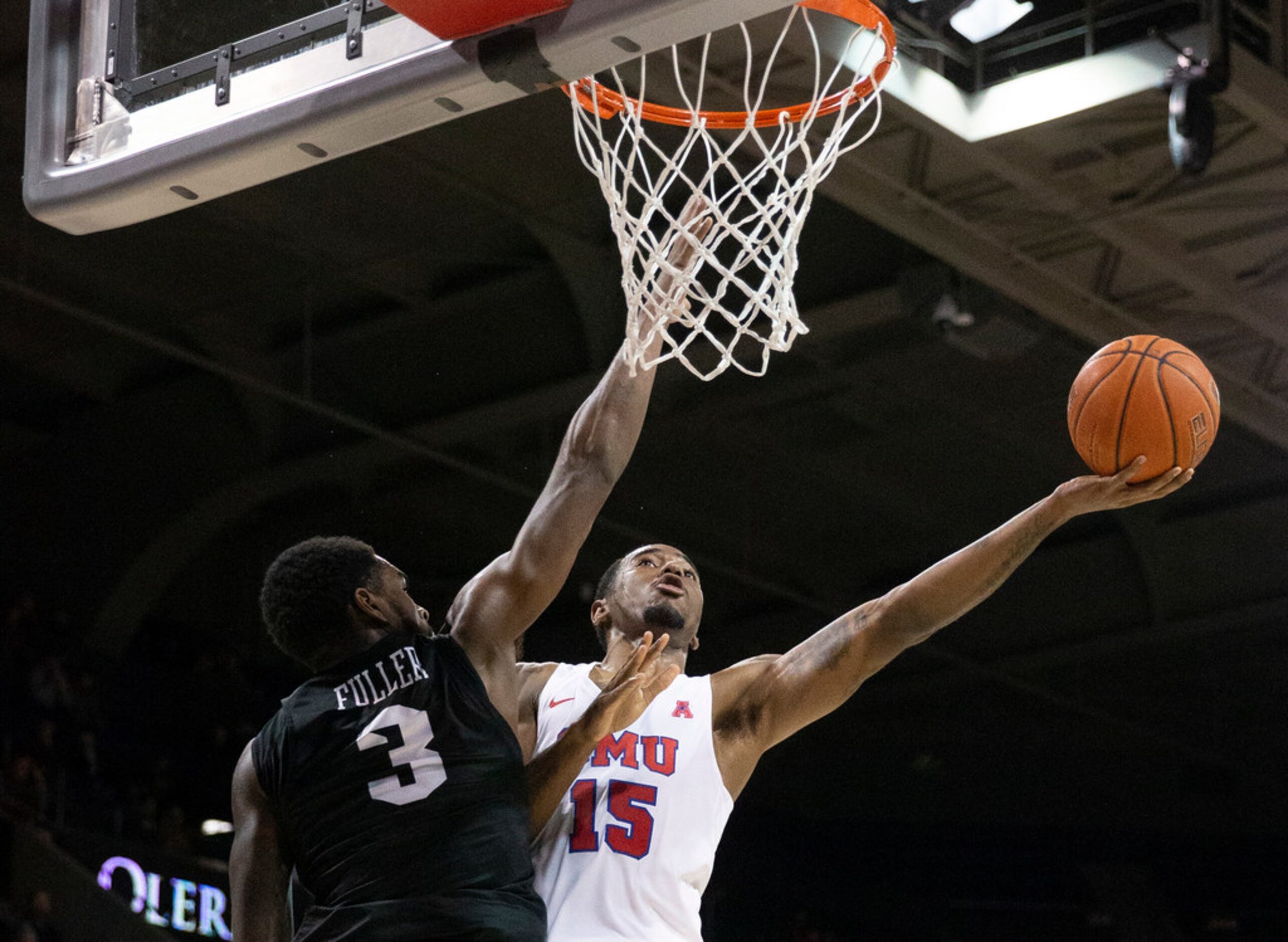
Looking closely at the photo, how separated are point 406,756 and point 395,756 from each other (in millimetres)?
22

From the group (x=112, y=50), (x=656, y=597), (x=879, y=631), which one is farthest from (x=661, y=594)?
(x=112, y=50)

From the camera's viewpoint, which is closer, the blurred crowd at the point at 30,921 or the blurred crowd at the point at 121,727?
the blurred crowd at the point at 30,921

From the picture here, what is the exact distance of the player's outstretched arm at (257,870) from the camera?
3.34 metres

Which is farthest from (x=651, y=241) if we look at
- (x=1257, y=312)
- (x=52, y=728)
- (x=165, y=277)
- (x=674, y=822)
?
(x=52, y=728)

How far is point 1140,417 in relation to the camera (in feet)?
12.1

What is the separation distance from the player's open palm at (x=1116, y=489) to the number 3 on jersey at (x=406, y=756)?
1406 mm

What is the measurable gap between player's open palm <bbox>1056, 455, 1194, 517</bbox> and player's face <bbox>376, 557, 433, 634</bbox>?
1.35 meters

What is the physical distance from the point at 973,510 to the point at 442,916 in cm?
1085

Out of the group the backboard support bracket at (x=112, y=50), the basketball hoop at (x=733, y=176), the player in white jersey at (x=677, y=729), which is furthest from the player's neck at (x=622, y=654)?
the backboard support bracket at (x=112, y=50)

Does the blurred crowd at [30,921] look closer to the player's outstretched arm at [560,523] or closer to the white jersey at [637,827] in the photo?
the white jersey at [637,827]

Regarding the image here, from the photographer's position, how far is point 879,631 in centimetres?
404

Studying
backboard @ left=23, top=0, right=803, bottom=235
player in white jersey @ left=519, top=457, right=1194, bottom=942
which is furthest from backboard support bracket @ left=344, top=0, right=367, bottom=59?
player in white jersey @ left=519, top=457, right=1194, bottom=942

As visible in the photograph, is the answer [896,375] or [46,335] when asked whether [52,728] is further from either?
[896,375]

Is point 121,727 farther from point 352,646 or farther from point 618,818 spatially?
point 352,646
